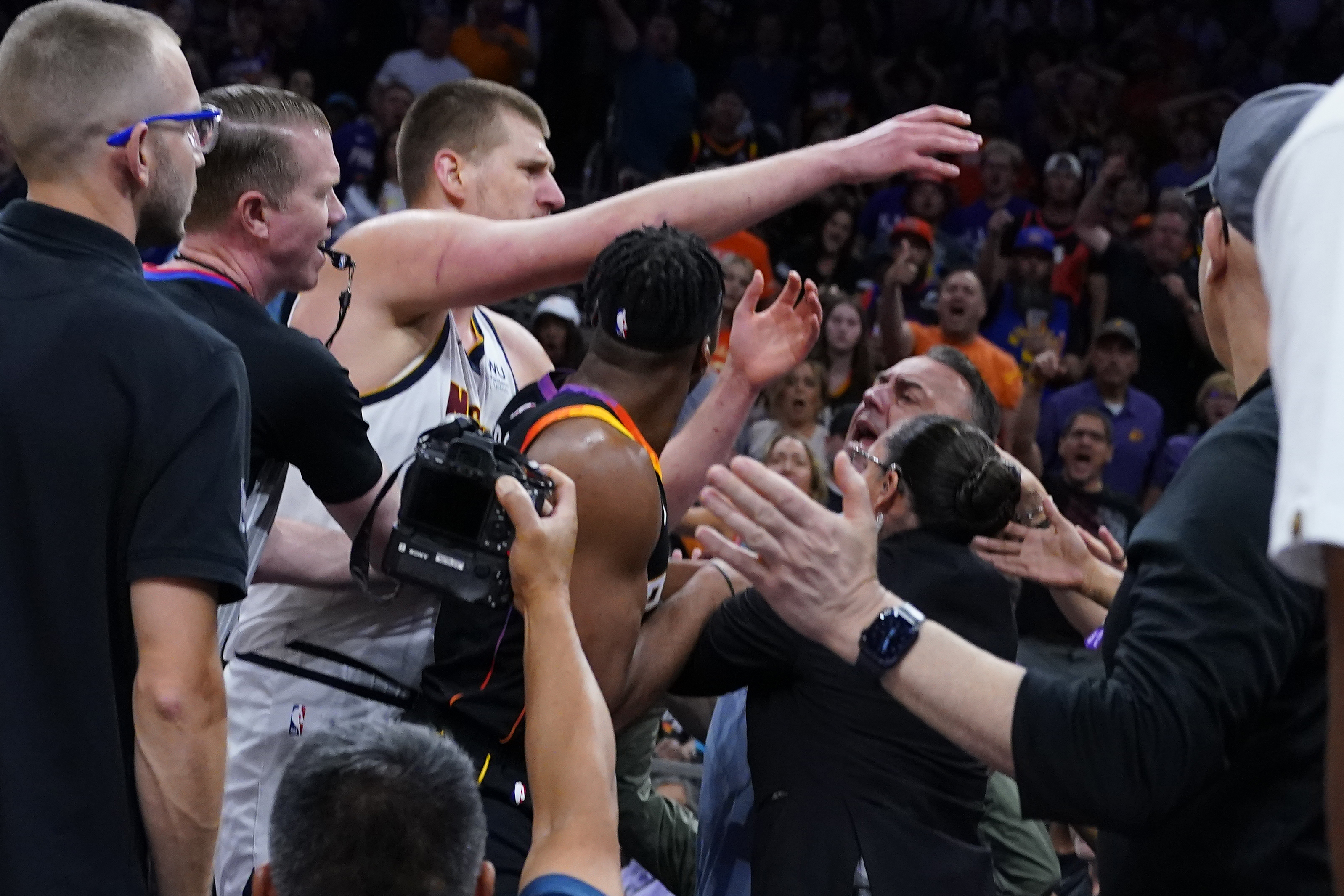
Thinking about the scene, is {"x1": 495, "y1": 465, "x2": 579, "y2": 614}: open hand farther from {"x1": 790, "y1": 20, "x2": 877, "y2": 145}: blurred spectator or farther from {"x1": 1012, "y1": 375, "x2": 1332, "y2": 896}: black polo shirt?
{"x1": 790, "y1": 20, "x2": 877, "y2": 145}: blurred spectator

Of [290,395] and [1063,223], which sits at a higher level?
[290,395]

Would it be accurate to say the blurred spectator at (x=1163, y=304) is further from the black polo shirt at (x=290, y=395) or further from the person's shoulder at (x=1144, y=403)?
the black polo shirt at (x=290, y=395)

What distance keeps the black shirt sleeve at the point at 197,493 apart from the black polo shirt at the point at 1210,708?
40.8 inches

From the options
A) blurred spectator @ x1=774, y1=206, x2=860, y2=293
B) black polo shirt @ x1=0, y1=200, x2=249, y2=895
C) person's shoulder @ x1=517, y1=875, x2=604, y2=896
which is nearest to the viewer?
person's shoulder @ x1=517, y1=875, x2=604, y2=896

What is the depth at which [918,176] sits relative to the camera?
584cm

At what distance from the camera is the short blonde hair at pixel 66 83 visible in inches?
→ 77.7

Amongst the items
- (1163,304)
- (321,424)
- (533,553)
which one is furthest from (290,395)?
(1163,304)

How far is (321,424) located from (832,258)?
666 centimetres

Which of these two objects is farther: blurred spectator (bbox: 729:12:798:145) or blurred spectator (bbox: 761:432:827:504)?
blurred spectator (bbox: 729:12:798:145)

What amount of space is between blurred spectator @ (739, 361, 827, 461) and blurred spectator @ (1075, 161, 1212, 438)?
2.38 meters

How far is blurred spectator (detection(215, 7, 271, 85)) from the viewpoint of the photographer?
30.9ft

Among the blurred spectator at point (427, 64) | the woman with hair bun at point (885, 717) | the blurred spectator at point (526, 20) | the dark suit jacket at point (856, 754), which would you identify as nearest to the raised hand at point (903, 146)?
the woman with hair bun at point (885, 717)

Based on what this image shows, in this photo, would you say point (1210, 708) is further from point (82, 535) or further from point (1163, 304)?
point (1163, 304)

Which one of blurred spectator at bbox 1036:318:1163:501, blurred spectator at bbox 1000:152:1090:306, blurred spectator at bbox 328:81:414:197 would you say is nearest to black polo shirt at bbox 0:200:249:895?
blurred spectator at bbox 1036:318:1163:501
